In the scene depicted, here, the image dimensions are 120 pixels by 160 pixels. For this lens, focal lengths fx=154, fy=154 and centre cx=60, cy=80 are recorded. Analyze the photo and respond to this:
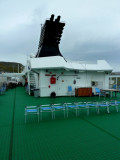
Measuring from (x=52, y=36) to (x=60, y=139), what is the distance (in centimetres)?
1533

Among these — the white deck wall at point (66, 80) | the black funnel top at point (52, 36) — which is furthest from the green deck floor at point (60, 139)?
the black funnel top at point (52, 36)

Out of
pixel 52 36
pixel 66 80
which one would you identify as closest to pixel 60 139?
pixel 66 80

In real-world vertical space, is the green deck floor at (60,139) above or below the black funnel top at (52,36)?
below

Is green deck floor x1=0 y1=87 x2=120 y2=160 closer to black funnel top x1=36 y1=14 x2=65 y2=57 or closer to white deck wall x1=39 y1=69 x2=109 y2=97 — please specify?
white deck wall x1=39 y1=69 x2=109 y2=97

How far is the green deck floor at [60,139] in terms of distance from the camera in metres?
3.16

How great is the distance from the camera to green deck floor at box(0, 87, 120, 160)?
3.16 meters

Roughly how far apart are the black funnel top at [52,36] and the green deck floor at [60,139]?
12.1 meters

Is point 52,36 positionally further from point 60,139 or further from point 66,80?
point 60,139

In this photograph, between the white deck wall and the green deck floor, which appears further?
the white deck wall

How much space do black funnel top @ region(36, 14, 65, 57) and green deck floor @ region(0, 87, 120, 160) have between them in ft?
39.7

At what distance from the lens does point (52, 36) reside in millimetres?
17781

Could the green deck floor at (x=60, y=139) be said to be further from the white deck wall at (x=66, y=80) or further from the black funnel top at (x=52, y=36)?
the black funnel top at (x=52, y=36)

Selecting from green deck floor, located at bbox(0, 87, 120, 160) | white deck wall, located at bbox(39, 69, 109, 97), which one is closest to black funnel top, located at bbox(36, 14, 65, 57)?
white deck wall, located at bbox(39, 69, 109, 97)

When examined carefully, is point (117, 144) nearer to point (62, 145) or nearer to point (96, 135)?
point (96, 135)
